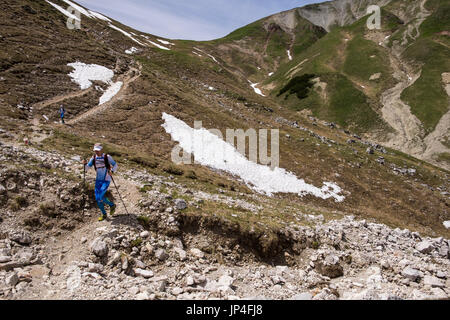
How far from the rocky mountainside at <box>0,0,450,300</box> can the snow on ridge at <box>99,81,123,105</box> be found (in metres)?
0.64

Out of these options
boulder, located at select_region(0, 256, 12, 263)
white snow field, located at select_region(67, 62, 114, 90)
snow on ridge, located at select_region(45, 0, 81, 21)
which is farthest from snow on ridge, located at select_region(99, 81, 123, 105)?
snow on ridge, located at select_region(45, 0, 81, 21)

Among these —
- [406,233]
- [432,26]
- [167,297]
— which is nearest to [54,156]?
[167,297]

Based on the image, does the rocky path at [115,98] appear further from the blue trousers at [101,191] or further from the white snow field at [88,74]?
the blue trousers at [101,191]

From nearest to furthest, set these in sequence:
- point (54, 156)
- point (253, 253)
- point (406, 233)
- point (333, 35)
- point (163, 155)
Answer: point (253, 253) < point (54, 156) < point (406, 233) < point (163, 155) < point (333, 35)

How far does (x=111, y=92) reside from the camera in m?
39.8

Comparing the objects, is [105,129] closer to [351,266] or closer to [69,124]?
[69,124]

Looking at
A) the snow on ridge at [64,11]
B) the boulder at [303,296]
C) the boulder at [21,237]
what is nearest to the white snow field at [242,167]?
the boulder at [303,296]

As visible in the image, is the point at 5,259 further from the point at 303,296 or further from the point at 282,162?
the point at 282,162

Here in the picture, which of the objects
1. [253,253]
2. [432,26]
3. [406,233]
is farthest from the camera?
[432,26]

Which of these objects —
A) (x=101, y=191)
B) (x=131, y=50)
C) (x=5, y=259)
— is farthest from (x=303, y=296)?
(x=131, y=50)

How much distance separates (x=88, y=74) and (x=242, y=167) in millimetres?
33894

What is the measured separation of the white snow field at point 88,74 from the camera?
39.9 metres

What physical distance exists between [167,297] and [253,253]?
503cm

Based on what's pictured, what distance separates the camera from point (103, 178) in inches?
396
